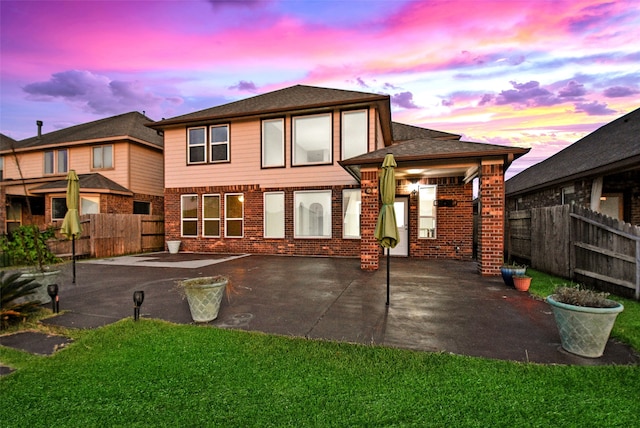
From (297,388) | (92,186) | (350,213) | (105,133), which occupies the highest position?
(105,133)

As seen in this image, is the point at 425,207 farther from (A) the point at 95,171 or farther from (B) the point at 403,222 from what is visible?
(A) the point at 95,171

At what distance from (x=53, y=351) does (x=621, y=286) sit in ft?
30.8

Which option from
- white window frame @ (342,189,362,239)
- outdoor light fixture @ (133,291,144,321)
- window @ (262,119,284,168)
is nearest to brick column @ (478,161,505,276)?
white window frame @ (342,189,362,239)

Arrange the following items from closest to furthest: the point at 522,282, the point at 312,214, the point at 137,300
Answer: the point at 137,300 < the point at 522,282 < the point at 312,214

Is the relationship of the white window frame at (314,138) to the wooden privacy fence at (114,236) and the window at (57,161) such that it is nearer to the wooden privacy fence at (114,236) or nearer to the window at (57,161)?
the wooden privacy fence at (114,236)

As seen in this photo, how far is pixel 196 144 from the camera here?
14.1m

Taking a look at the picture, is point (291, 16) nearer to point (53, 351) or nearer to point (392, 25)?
point (392, 25)

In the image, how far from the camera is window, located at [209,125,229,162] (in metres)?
13.7

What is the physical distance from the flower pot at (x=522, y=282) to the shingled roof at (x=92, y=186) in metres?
16.9

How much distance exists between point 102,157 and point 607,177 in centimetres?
2335

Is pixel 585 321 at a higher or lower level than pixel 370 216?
lower

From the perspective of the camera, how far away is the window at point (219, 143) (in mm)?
13664

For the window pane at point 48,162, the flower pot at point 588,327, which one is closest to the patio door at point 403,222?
the flower pot at point 588,327

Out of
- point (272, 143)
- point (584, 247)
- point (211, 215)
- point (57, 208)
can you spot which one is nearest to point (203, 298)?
point (584, 247)
